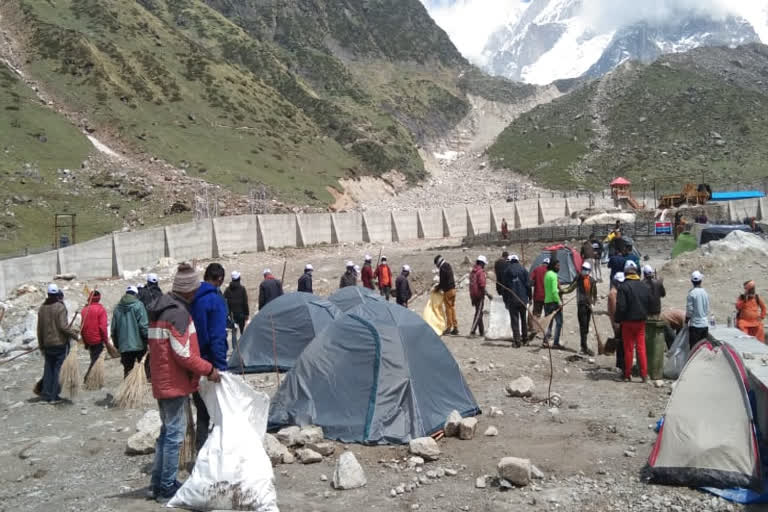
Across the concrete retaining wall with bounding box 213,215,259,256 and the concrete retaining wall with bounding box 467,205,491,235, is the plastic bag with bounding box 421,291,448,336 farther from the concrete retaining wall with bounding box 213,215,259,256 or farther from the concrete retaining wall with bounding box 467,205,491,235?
the concrete retaining wall with bounding box 467,205,491,235

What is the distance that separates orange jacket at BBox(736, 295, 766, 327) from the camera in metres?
10.6

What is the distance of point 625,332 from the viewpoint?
32.1ft

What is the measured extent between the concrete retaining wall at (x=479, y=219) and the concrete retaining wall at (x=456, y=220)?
29 centimetres

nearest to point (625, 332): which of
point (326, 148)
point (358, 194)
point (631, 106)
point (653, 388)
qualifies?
point (653, 388)

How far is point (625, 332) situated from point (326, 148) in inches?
2298

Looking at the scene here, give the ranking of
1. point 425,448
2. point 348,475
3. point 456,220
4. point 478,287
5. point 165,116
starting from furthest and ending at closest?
1. point 165,116
2. point 456,220
3. point 478,287
4. point 425,448
5. point 348,475

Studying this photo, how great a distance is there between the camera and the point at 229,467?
5.47 meters

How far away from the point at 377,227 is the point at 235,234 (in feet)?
31.9

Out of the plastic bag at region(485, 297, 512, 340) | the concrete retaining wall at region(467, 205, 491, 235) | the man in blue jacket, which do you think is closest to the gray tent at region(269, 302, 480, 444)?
the man in blue jacket

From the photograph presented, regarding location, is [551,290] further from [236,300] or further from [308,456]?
[308,456]

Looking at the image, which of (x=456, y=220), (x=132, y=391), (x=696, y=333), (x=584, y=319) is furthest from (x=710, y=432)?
(x=456, y=220)

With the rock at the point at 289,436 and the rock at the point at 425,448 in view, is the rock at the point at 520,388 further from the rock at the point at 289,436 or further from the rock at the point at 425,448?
the rock at the point at 289,436

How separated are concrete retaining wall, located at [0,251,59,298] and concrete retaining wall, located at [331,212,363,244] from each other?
15.2m

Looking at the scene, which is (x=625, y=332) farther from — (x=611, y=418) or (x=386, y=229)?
(x=386, y=229)
